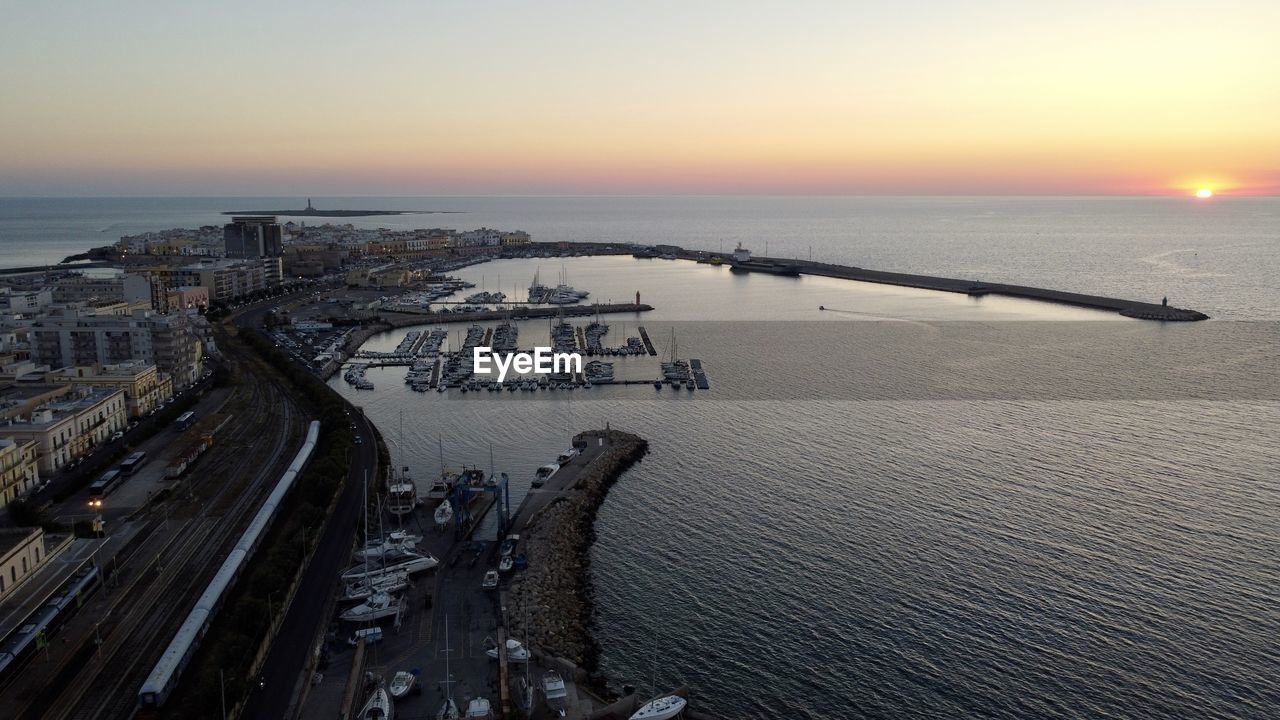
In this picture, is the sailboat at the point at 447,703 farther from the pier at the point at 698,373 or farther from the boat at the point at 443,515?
the pier at the point at 698,373

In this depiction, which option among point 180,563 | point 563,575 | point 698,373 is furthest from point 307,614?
point 698,373

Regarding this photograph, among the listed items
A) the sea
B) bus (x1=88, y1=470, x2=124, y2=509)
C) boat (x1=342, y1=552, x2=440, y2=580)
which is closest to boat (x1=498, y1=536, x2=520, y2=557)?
boat (x1=342, y1=552, x2=440, y2=580)

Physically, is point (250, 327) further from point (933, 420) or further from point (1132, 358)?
point (1132, 358)

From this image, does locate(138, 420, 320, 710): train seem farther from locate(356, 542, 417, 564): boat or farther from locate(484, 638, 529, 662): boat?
locate(484, 638, 529, 662): boat

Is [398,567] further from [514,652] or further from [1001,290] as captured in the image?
[1001,290]

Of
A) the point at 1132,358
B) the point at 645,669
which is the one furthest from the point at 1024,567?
the point at 1132,358

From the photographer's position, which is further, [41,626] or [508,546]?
[508,546]

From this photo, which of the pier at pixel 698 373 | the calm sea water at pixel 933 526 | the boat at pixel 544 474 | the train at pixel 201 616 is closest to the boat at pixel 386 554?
A: the train at pixel 201 616
